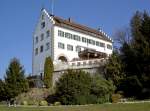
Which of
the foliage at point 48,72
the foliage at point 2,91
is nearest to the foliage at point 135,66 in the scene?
the foliage at point 48,72

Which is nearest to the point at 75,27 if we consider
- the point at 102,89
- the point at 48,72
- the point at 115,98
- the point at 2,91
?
the point at 48,72

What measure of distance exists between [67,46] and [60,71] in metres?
12.1

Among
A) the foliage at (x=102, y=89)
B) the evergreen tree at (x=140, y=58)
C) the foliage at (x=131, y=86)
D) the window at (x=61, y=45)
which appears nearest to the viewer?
the foliage at (x=102, y=89)

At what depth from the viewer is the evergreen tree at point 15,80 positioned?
64500mm

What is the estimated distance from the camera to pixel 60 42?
7919 cm

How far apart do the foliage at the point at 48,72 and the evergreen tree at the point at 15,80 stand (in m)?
3.88

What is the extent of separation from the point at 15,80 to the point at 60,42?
1668cm

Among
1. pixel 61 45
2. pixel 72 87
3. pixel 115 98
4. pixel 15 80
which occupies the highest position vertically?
pixel 61 45

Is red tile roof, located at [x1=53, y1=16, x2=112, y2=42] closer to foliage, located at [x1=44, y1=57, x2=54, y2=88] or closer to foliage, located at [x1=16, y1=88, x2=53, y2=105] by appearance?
foliage, located at [x1=44, y1=57, x2=54, y2=88]

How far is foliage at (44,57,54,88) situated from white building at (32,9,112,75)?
2.97 metres

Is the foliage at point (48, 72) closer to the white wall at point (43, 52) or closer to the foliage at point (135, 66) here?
the white wall at point (43, 52)

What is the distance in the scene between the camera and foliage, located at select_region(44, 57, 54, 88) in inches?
2685

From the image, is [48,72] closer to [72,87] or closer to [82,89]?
[72,87]

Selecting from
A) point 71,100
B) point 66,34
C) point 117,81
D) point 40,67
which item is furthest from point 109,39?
point 71,100
